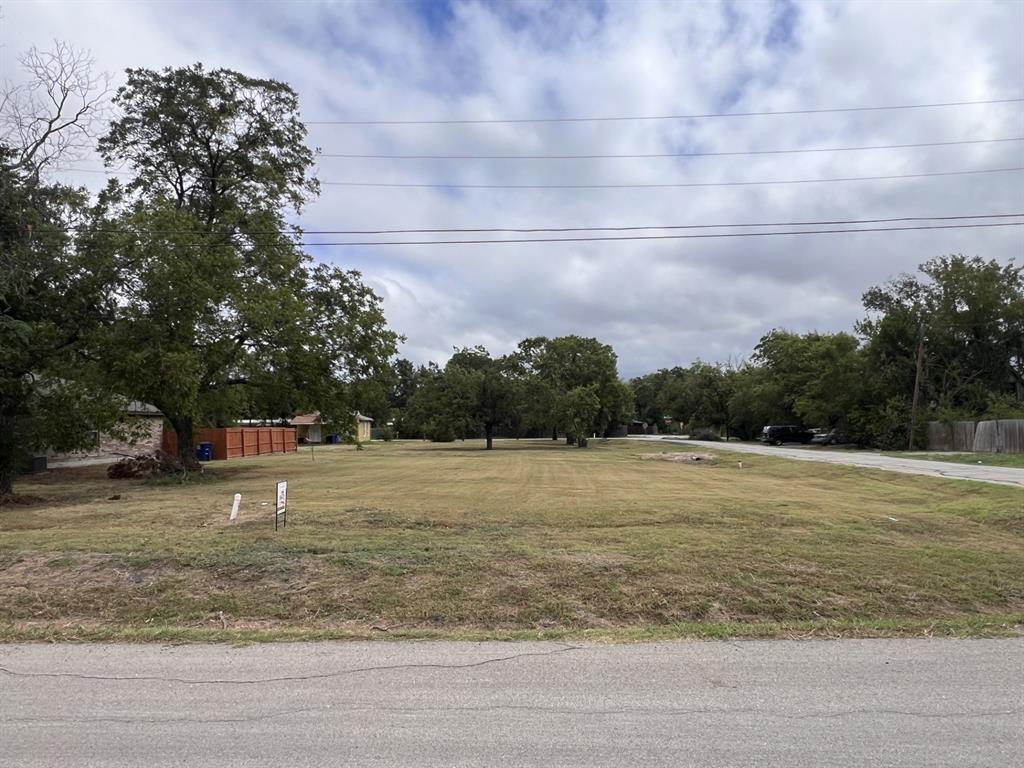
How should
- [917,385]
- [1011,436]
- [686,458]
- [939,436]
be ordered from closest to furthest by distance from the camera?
[1011,436]
[686,458]
[917,385]
[939,436]

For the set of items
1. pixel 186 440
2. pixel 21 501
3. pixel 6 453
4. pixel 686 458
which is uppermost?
pixel 186 440

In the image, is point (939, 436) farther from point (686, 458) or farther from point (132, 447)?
point (132, 447)

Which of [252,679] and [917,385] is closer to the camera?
[252,679]

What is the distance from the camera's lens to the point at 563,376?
6581 centimetres

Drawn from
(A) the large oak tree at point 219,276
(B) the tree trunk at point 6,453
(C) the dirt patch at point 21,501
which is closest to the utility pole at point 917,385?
(A) the large oak tree at point 219,276

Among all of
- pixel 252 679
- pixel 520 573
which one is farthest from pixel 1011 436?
pixel 252 679

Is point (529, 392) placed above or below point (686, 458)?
above

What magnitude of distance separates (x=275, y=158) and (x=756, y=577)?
31.0 meters

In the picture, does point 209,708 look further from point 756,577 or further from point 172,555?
point 756,577

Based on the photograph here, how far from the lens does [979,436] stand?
4219 centimetres

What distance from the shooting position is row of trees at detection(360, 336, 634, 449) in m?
58.5

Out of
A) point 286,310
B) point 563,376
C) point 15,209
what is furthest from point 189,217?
point 563,376

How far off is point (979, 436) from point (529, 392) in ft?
108

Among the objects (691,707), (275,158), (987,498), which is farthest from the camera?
(275,158)
